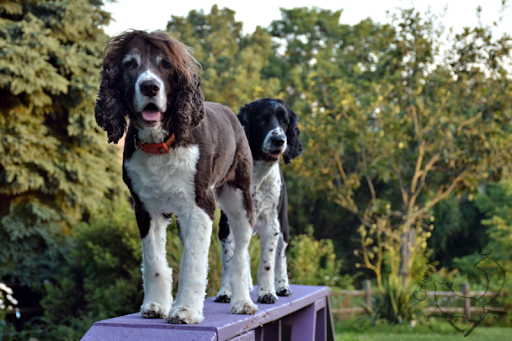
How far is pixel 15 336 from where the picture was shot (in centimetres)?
919

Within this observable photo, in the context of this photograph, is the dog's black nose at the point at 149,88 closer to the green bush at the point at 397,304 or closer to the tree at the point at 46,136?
the tree at the point at 46,136

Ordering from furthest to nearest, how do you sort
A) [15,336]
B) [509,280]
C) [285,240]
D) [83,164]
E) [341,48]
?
1. [341,48]
2. [509,280]
3. [83,164]
4. [15,336]
5. [285,240]

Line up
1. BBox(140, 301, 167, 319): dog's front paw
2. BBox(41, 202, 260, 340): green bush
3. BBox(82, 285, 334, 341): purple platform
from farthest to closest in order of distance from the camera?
BBox(41, 202, 260, 340): green bush, BBox(140, 301, 167, 319): dog's front paw, BBox(82, 285, 334, 341): purple platform

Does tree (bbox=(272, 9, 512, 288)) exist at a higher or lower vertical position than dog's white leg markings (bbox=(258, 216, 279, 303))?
Answer: higher

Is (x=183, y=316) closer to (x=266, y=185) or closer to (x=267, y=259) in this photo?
(x=267, y=259)

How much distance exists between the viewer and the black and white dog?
3.60m

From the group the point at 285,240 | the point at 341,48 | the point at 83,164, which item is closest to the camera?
the point at 285,240

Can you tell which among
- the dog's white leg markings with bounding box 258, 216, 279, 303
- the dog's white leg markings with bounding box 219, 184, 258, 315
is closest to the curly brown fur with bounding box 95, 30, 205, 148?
the dog's white leg markings with bounding box 219, 184, 258, 315

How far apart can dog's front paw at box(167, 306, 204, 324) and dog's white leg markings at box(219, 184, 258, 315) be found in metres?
0.48

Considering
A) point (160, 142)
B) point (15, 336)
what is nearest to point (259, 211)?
point (160, 142)

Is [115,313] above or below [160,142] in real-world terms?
below

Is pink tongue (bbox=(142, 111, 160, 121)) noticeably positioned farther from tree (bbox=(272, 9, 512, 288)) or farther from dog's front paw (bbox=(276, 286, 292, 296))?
tree (bbox=(272, 9, 512, 288))

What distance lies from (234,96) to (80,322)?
12.6 meters

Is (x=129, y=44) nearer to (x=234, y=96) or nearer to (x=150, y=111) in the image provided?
(x=150, y=111)
